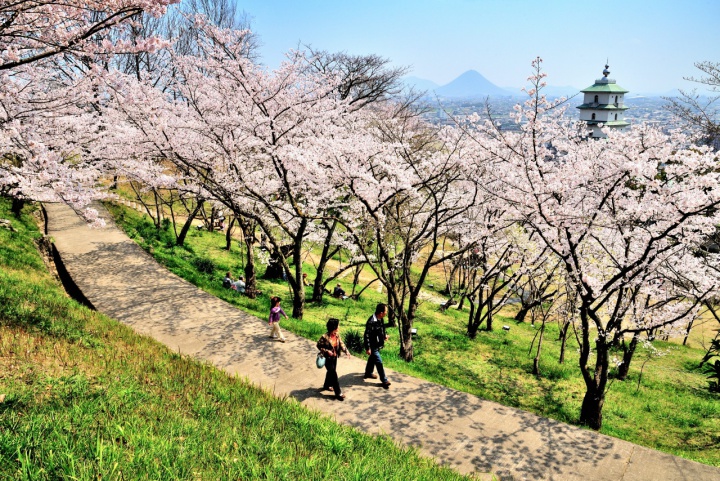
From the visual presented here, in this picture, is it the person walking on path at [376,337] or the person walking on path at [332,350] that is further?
the person walking on path at [376,337]

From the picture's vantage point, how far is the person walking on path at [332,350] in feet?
24.0

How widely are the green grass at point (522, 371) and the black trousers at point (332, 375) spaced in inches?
99.1

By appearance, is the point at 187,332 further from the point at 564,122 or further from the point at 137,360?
the point at 564,122

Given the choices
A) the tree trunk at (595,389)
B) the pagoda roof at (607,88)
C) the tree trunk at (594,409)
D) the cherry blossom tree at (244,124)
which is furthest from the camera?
the pagoda roof at (607,88)

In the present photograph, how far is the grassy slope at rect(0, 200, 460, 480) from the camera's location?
11.8 feet

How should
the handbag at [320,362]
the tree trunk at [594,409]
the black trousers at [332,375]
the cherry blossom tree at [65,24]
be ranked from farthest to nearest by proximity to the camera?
the tree trunk at [594,409], the black trousers at [332,375], the handbag at [320,362], the cherry blossom tree at [65,24]

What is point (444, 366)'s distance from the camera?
12445mm

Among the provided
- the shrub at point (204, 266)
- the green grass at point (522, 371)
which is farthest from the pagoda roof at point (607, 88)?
the shrub at point (204, 266)

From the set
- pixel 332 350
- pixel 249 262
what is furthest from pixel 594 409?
pixel 249 262

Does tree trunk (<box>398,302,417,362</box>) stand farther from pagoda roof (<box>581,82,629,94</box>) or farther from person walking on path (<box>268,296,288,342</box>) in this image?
pagoda roof (<box>581,82,629,94</box>)

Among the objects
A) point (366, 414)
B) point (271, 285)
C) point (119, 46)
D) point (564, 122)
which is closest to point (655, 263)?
point (366, 414)

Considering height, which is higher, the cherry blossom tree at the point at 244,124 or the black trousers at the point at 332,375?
the cherry blossom tree at the point at 244,124

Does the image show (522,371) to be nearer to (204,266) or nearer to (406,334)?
(406,334)

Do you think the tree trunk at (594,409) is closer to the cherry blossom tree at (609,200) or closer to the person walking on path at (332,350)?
the cherry blossom tree at (609,200)
